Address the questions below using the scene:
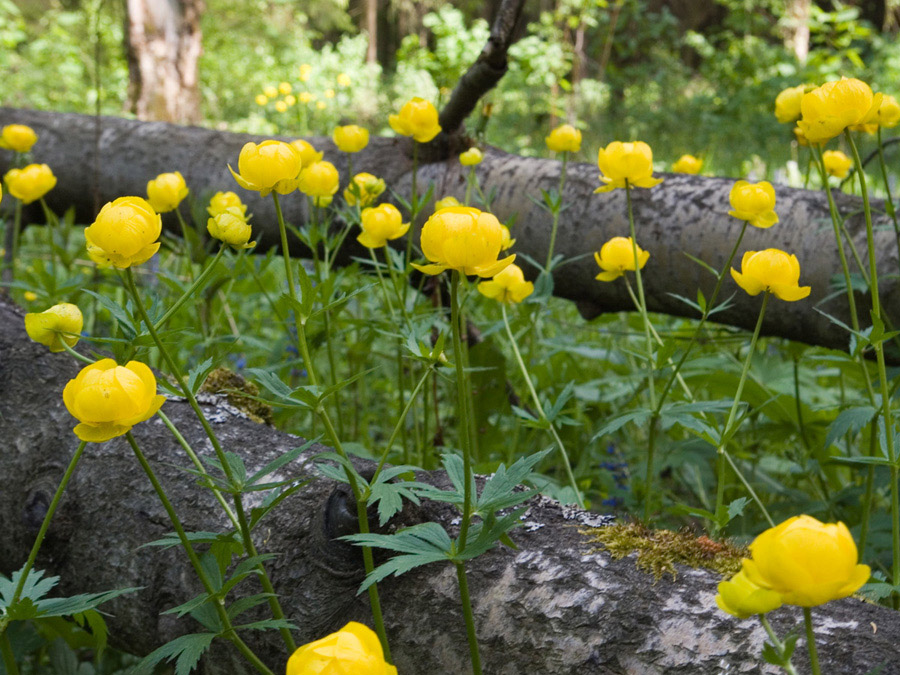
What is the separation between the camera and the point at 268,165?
0.77 m

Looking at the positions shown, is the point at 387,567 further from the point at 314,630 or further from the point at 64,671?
the point at 64,671

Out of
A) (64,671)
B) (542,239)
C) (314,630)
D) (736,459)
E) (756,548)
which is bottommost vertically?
(736,459)

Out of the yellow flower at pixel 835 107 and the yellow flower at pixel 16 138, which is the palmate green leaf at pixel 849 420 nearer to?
the yellow flower at pixel 835 107

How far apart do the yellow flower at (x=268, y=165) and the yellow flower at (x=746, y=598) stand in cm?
53

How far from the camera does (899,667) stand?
665 mm

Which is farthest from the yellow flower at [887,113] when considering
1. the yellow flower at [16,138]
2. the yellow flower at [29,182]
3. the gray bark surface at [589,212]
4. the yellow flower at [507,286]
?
the yellow flower at [16,138]

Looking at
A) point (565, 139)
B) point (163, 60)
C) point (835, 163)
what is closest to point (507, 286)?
point (565, 139)

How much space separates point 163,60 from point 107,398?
202 inches

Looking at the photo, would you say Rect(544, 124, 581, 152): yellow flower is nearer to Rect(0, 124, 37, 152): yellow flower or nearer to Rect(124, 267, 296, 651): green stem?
Rect(124, 267, 296, 651): green stem

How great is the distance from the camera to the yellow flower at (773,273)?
2.97ft

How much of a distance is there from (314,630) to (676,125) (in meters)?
7.73

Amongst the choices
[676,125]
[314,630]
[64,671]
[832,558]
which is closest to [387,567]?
[314,630]

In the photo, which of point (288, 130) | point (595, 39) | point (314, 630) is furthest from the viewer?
point (595, 39)

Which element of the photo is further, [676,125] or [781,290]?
[676,125]
